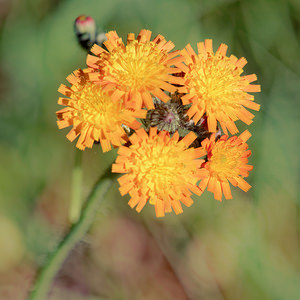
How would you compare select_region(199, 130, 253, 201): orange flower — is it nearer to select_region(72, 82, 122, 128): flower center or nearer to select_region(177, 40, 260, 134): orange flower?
select_region(177, 40, 260, 134): orange flower

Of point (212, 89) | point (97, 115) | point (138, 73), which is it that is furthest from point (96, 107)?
point (212, 89)

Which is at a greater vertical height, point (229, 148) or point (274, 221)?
point (229, 148)

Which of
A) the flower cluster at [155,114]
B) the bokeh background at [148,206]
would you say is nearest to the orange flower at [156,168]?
the flower cluster at [155,114]

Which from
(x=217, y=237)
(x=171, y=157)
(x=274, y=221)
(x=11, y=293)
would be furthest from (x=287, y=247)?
(x=11, y=293)

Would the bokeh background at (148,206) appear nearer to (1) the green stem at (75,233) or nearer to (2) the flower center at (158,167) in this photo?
(1) the green stem at (75,233)

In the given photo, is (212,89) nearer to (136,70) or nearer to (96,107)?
(136,70)

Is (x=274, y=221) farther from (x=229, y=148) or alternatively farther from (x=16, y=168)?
(x=16, y=168)
